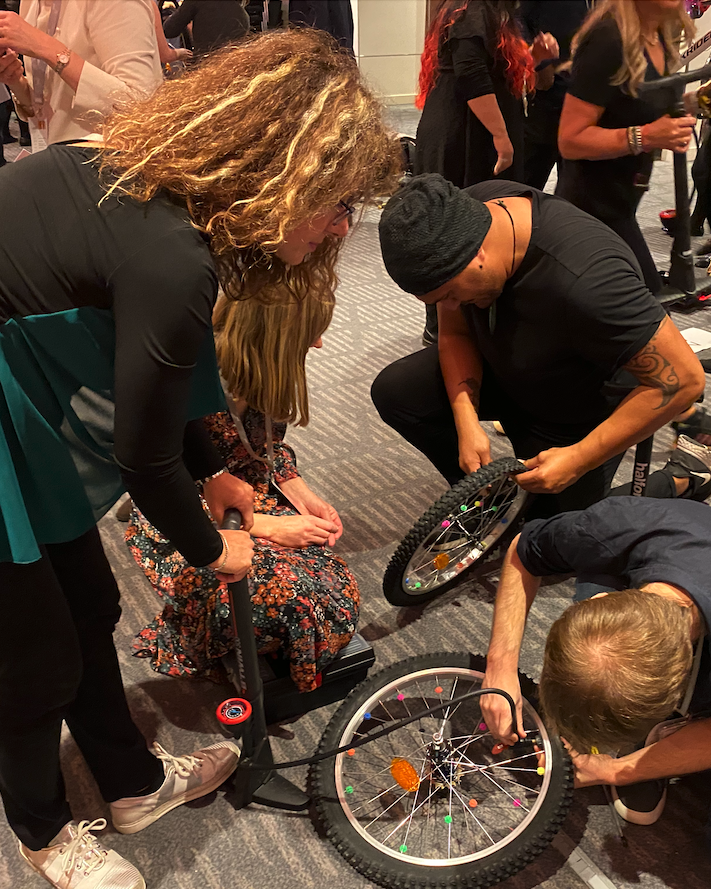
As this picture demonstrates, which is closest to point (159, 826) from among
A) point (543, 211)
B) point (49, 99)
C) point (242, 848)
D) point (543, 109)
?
point (242, 848)

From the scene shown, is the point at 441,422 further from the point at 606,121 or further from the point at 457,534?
the point at 606,121

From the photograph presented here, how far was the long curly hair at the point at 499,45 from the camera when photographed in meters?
2.35

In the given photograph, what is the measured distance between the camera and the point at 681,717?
134 cm

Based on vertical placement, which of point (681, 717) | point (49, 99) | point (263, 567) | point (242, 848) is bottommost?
point (242, 848)

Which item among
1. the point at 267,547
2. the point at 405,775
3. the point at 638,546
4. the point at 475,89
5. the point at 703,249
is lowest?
the point at 405,775

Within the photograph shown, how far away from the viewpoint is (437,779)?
4.71 ft

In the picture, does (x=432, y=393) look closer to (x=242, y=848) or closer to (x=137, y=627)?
(x=137, y=627)

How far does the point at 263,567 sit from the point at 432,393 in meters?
0.69

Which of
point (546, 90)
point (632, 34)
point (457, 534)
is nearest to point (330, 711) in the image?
point (457, 534)

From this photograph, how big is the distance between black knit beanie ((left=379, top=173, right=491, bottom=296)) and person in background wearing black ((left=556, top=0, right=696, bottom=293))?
3.16 feet

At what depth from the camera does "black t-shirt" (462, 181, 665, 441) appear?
1.49m

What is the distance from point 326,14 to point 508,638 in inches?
149

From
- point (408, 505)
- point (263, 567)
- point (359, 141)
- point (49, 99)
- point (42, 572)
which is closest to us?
point (359, 141)

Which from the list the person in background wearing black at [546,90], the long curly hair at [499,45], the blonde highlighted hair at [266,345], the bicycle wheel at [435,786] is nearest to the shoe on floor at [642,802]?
the bicycle wheel at [435,786]
